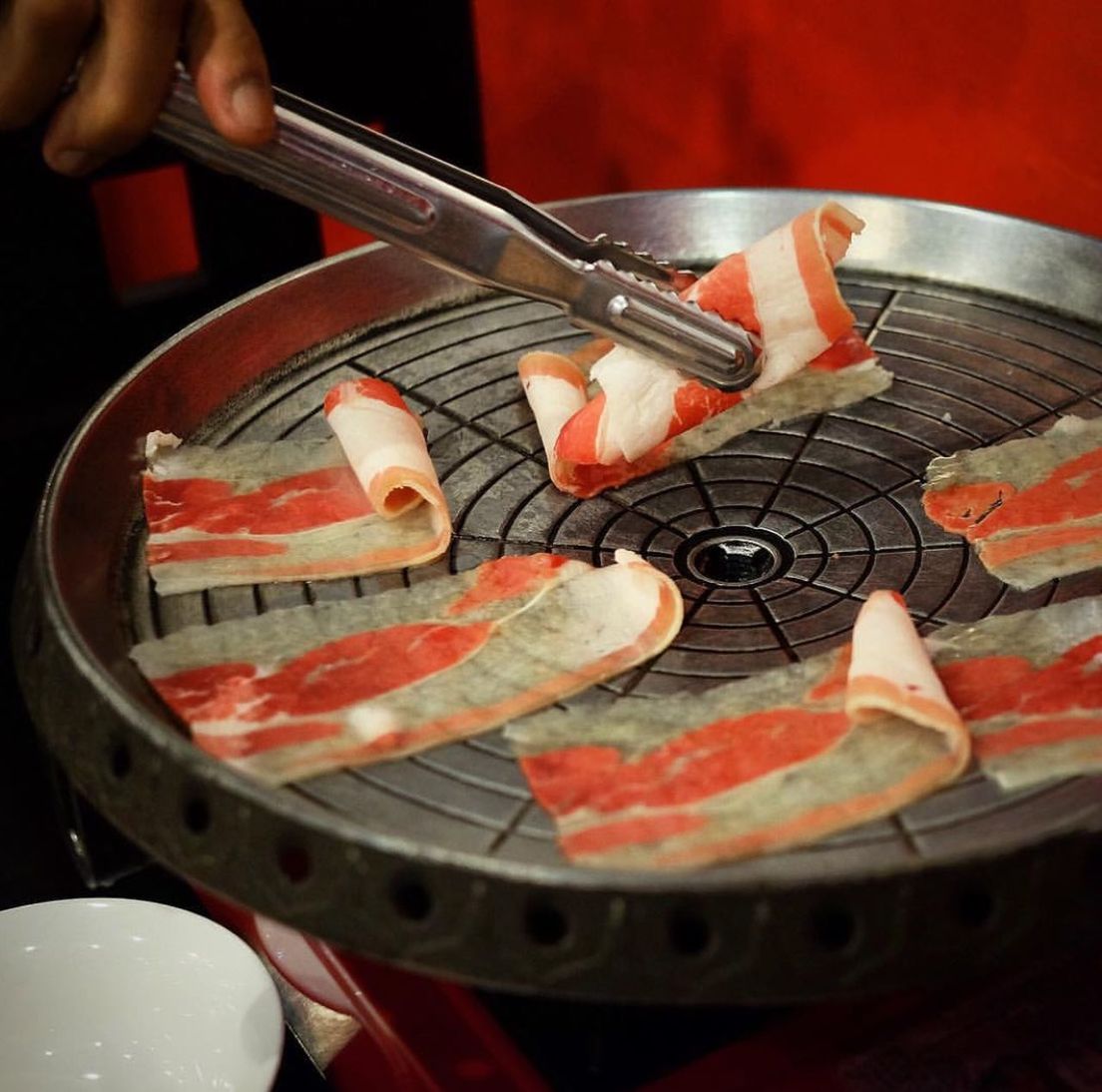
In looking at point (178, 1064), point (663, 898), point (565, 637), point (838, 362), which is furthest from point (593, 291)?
point (178, 1064)

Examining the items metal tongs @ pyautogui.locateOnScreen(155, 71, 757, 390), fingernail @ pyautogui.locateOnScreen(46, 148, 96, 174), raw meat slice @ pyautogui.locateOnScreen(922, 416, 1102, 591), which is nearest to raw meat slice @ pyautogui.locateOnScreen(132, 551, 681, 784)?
metal tongs @ pyautogui.locateOnScreen(155, 71, 757, 390)

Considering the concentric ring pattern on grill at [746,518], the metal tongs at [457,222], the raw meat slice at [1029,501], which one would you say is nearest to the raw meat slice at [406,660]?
the concentric ring pattern on grill at [746,518]

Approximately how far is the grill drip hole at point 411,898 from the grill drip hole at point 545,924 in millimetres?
83

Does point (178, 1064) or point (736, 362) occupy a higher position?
point (736, 362)

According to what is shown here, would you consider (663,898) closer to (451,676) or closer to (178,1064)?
(451,676)

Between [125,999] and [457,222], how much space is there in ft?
3.53

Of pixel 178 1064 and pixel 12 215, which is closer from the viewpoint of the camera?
pixel 178 1064

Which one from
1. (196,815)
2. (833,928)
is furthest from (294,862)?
(833,928)

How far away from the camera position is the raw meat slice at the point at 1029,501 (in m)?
1.57

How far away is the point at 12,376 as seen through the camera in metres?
3.14

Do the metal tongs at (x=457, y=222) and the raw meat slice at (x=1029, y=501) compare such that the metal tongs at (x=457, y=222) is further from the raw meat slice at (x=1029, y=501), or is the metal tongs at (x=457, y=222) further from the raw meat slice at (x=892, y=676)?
the raw meat slice at (x=892, y=676)

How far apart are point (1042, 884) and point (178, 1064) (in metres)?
1.13

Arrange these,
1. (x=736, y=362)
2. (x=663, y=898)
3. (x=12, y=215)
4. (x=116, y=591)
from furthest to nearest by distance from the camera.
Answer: (x=12, y=215)
(x=736, y=362)
(x=116, y=591)
(x=663, y=898)

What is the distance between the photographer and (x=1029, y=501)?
5.44 ft
